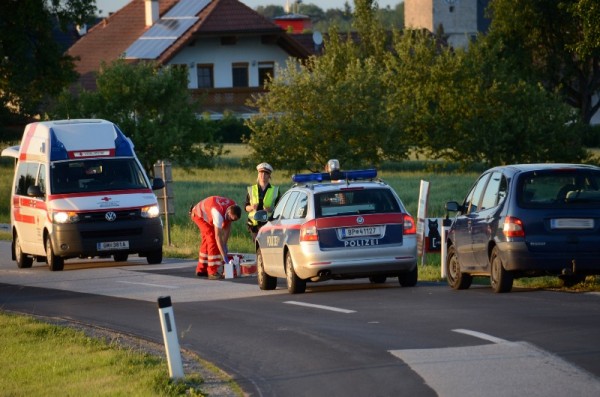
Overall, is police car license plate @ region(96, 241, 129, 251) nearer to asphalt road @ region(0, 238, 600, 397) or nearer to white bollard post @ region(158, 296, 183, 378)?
asphalt road @ region(0, 238, 600, 397)

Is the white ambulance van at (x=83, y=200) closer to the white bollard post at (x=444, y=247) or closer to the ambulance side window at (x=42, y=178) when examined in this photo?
the ambulance side window at (x=42, y=178)

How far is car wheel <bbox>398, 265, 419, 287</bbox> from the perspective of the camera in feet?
63.3

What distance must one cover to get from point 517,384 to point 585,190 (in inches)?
268

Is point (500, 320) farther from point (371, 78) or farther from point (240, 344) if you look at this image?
point (371, 78)

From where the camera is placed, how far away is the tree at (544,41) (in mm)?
85125

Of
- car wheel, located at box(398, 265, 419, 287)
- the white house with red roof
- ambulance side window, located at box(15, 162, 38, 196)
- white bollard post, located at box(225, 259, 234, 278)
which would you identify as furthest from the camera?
the white house with red roof

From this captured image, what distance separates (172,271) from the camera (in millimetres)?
24562

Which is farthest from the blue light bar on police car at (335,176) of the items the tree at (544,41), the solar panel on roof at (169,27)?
the solar panel on roof at (169,27)

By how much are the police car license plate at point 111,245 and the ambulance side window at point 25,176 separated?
241 centimetres

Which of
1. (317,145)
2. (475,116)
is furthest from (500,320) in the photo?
(475,116)

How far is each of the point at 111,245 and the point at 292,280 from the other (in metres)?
6.92

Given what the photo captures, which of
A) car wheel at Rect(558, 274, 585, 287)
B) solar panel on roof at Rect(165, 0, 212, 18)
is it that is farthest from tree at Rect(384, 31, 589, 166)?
car wheel at Rect(558, 274, 585, 287)

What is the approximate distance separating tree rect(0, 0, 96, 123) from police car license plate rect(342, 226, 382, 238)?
26174mm

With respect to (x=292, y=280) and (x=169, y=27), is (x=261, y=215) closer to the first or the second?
(x=292, y=280)
